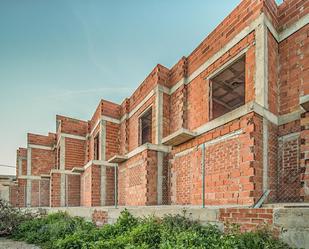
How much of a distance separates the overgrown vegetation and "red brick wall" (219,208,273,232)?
0.53 feet

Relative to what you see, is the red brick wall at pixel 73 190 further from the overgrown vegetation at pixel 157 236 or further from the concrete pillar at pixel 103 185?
the overgrown vegetation at pixel 157 236

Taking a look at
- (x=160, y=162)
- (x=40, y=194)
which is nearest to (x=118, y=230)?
(x=160, y=162)

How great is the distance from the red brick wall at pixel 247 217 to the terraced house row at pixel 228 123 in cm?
77

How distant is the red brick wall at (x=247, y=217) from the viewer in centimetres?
389

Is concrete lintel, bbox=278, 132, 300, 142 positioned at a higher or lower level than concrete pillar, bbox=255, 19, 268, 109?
lower

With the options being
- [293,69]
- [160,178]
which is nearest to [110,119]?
[160,178]

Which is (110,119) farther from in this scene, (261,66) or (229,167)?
(261,66)

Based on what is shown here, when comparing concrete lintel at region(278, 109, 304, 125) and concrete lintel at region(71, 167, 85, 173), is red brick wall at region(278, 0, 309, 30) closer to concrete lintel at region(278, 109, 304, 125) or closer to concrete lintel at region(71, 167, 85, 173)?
concrete lintel at region(278, 109, 304, 125)

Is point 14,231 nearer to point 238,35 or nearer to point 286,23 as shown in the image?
point 238,35

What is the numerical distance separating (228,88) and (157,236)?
640cm

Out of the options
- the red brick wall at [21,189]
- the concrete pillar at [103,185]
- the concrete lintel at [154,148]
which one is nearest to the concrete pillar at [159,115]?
the concrete lintel at [154,148]

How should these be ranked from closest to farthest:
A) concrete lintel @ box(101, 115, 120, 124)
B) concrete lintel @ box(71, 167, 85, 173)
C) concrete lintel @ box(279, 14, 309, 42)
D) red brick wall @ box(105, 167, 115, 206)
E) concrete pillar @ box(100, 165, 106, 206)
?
concrete lintel @ box(279, 14, 309, 42) → concrete pillar @ box(100, 165, 106, 206) → red brick wall @ box(105, 167, 115, 206) → concrete lintel @ box(101, 115, 120, 124) → concrete lintel @ box(71, 167, 85, 173)

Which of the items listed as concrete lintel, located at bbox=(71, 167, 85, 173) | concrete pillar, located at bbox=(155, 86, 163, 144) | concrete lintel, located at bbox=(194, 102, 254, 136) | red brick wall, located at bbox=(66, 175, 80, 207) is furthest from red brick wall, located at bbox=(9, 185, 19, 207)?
concrete lintel, located at bbox=(194, 102, 254, 136)

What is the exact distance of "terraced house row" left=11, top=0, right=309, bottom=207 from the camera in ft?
17.9
